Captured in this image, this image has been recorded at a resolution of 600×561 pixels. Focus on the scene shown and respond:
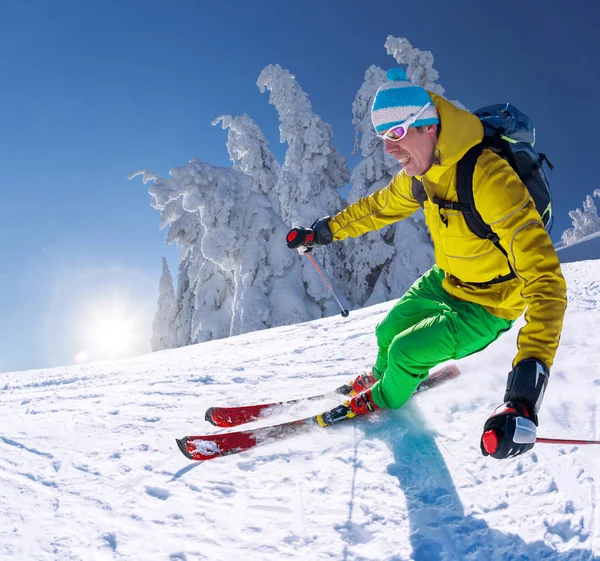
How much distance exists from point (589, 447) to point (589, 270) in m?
5.12

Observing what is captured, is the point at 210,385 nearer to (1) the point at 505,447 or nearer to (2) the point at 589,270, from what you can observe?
(1) the point at 505,447

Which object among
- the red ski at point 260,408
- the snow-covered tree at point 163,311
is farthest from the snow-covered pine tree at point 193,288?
the red ski at point 260,408

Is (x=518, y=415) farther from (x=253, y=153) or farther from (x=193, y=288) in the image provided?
(x=253, y=153)

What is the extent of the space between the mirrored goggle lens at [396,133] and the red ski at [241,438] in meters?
1.88

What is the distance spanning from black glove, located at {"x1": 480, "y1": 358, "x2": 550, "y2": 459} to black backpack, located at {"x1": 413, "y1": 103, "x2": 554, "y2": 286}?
834 millimetres

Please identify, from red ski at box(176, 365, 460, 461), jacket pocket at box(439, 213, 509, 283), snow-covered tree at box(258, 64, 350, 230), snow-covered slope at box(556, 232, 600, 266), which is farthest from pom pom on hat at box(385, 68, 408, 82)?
snow-covered slope at box(556, 232, 600, 266)

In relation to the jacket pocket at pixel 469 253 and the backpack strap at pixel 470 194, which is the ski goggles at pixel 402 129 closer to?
the backpack strap at pixel 470 194

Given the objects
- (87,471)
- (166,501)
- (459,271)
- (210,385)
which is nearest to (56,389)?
(210,385)

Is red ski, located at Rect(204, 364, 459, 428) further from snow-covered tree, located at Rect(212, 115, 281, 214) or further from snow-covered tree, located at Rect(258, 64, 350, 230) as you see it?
snow-covered tree, located at Rect(212, 115, 281, 214)

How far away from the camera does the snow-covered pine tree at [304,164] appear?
2470 cm

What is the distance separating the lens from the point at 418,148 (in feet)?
7.45

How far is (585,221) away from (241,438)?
57745 mm

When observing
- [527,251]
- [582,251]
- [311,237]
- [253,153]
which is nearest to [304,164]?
[253,153]

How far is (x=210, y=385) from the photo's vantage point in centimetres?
394
